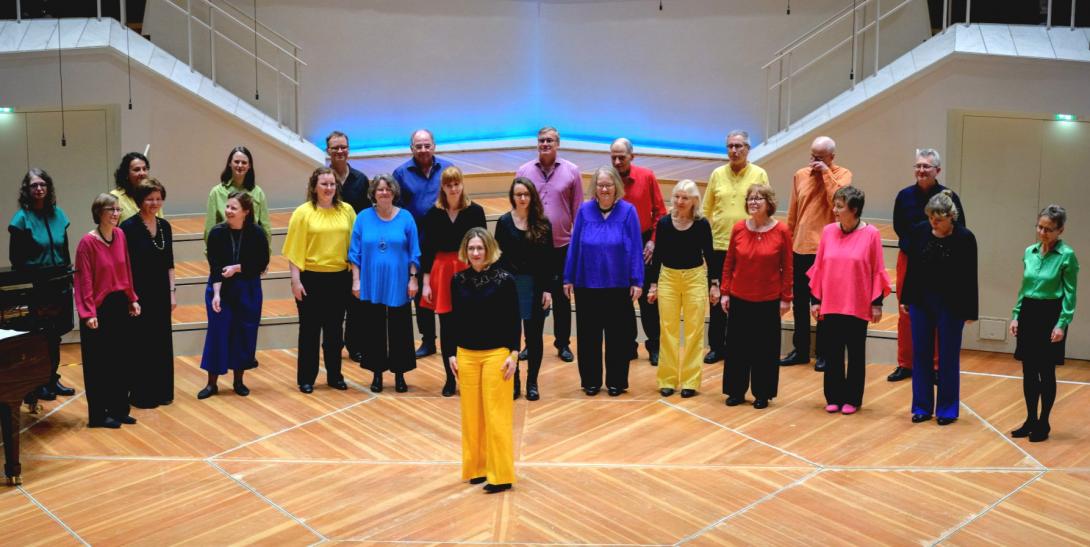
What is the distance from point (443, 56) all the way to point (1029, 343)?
22.6 ft

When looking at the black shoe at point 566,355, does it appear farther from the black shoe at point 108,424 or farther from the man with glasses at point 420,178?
the black shoe at point 108,424

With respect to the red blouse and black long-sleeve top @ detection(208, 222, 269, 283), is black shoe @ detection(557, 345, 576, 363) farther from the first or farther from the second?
black long-sleeve top @ detection(208, 222, 269, 283)

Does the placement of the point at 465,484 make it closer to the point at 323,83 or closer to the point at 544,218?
the point at 544,218

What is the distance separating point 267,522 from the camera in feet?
17.7

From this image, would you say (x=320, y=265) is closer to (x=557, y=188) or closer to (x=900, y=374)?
(x=557, y=188)

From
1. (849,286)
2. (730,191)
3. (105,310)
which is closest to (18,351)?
(105,310)

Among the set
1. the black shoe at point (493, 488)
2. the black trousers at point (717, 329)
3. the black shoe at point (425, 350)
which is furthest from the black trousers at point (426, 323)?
the black shoe at point (493, 488)

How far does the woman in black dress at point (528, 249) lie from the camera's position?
23.0 ft

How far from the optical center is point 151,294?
700 centimetres

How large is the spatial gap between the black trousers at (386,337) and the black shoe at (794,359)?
2553mm

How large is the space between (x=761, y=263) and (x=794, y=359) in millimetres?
1419

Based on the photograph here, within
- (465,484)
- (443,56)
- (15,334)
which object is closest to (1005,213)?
(465,484)

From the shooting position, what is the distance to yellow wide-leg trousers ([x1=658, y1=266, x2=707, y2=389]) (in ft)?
23.6

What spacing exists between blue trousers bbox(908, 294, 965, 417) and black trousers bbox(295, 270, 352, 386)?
346 centimetres
